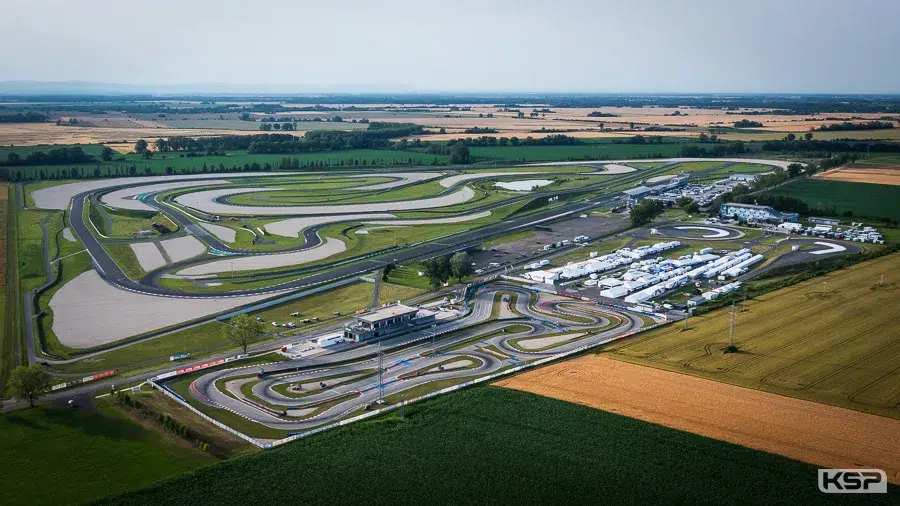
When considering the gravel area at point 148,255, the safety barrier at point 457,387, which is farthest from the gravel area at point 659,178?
the gravel area at point 148,255

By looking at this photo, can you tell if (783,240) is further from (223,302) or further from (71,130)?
(71,130)

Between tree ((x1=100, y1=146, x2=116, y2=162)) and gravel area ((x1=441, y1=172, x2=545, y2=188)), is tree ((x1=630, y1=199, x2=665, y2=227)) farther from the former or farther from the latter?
tree ((x1=100, y1=146, x2=116, y2=162))

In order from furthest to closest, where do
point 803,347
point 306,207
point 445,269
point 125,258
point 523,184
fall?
1. point 523,184
2. point 306,207
3. point 125,258
4. point 445,269
5. point 803,347

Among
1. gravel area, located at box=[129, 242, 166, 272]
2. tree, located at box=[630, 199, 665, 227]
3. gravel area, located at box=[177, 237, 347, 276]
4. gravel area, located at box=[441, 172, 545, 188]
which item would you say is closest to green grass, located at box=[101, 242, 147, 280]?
gravel area, located at box=[129, 242, 166, 272]

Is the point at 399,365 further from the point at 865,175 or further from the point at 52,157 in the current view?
the point at 52,157

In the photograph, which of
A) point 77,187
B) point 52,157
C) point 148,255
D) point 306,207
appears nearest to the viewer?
point 148,255

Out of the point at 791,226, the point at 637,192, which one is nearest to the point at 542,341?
the point at 791,226

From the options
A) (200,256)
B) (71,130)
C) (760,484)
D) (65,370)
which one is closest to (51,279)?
(200,256)
